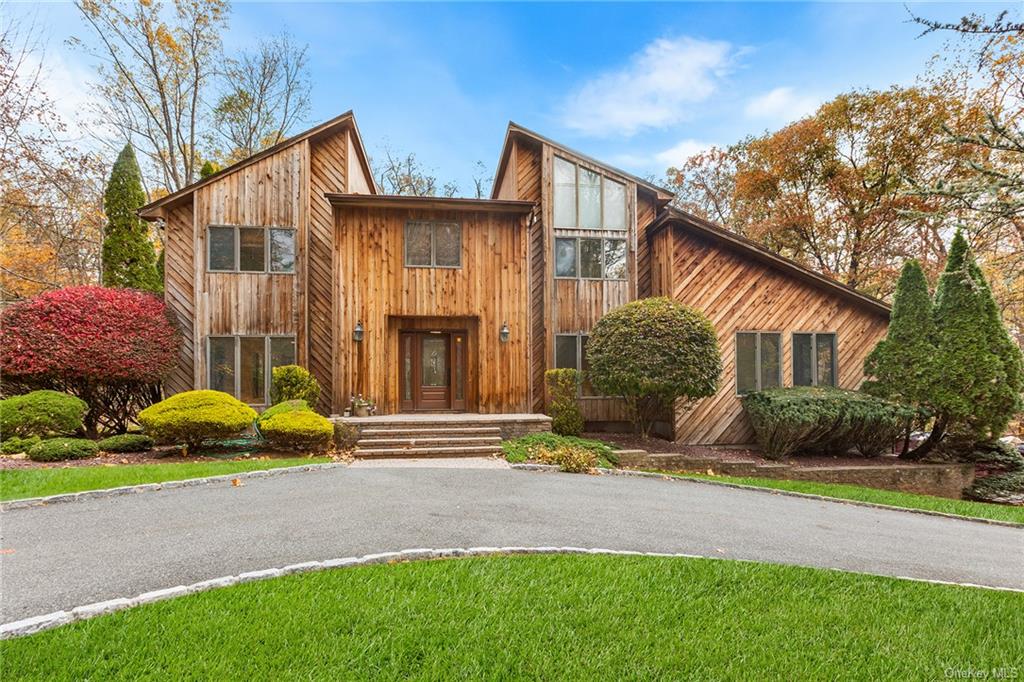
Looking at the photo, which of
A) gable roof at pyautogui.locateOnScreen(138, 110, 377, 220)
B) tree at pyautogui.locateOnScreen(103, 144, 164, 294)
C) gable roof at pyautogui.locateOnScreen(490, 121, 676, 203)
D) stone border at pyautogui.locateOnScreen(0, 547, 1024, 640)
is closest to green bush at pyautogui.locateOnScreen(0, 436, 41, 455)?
gable roof at pyautogui.locateOnScreen(138, 110, 377, 220)

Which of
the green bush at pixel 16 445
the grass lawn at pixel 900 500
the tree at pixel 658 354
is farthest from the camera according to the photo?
Result: the tree at pixel 658 354

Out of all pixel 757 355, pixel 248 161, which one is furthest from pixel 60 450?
pixel 757 355

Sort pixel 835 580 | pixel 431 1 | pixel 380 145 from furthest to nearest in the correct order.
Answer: pixel 380 145
pixel 431 1
pixel 835 580

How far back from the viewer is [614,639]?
282cm

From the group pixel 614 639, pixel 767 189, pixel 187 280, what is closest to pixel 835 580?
pixel 614 639

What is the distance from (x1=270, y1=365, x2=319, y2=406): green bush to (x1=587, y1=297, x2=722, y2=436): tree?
21.2 feet

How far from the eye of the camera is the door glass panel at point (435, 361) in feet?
37.5

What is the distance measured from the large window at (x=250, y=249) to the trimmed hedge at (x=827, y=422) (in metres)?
11.9

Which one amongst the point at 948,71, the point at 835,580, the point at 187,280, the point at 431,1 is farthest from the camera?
the point at 948,71

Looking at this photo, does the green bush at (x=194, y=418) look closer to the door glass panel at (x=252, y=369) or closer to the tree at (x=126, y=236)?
the door glass panel at (x=252, y=369)

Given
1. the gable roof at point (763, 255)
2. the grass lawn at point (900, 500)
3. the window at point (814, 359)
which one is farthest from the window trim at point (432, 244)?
the window at point (814, 359)

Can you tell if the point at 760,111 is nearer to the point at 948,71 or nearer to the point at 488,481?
the point at 948,71

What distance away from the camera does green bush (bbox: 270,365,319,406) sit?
998 centimetres

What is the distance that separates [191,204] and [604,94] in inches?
440
